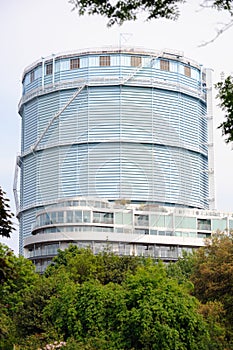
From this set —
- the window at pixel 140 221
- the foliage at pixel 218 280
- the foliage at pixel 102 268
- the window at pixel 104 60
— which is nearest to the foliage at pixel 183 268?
the foliage at pixel 102 268

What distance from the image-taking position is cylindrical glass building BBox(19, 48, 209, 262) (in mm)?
93562

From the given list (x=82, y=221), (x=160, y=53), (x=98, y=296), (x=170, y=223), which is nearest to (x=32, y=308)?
(x=98, y=296)

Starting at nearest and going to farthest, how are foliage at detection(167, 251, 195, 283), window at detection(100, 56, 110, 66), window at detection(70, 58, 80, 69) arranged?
foliage at detection(167, 251, 195, 283) → window at detection(100, 56, 110, 66) → window at detection(70, 58, 80, 69)

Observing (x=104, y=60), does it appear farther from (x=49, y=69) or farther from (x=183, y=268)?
(x=183, y=268)

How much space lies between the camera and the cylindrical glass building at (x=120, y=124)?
93562mm

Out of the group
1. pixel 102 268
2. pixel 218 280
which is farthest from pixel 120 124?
pixel 218 280

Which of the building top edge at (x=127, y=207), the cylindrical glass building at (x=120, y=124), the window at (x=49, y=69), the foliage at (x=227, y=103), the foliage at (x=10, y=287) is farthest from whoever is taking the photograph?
the window at (x=49, y=69)

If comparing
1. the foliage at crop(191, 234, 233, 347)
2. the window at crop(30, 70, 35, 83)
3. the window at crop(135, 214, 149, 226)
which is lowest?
the foliage at crop(191, 234, 233, 347)

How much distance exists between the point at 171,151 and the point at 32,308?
70.4m

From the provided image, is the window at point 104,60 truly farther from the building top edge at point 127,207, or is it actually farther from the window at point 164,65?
the building top edge at point 127,207

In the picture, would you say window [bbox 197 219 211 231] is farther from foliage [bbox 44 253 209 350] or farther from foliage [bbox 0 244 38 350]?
foliage [bbox 44 253 209 350]

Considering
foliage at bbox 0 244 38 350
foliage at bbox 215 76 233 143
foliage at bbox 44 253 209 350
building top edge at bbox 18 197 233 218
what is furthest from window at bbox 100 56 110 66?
foliage at bbox 215 76 233 143

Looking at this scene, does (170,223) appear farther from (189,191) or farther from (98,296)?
(98,296)

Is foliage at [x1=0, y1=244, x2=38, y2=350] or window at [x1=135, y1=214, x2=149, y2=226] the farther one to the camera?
window at [x1=135, y1=214, x2=149, y2=226]
